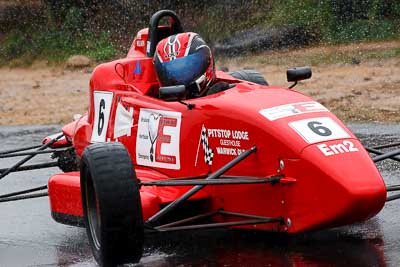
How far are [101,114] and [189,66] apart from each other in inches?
52.7

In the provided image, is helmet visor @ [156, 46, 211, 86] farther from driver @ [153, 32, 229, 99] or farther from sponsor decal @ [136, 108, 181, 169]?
sponsor decal @ [136, 108, 181, 169]

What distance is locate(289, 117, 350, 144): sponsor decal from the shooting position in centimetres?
741

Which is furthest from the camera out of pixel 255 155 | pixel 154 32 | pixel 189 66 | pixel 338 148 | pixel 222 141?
pixel 154 32

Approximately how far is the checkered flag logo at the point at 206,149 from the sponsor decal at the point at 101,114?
169cm

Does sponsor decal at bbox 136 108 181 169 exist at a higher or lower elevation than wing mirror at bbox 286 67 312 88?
lower

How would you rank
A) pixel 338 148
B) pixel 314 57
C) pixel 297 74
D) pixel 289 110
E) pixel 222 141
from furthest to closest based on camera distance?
pixel 314 57 < pixel 297 74 < pixel 222 141 < pixel 289 110 < pixel 338 148

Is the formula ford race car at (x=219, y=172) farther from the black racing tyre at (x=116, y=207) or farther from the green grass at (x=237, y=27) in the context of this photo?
the green grass at (x=237, y=27)

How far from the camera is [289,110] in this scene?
7820mm

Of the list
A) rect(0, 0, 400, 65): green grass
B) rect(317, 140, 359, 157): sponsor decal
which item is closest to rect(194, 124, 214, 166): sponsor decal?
rect(317, 140, 359, 157): sponsor decal

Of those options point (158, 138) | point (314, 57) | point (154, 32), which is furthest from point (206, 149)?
point (314, 57)

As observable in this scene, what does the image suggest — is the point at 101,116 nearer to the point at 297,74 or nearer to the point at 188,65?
the point at 188,65

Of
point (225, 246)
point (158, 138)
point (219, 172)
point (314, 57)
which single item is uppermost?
point (219, 172)

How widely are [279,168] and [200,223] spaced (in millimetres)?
1004

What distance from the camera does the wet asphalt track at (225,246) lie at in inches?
296
